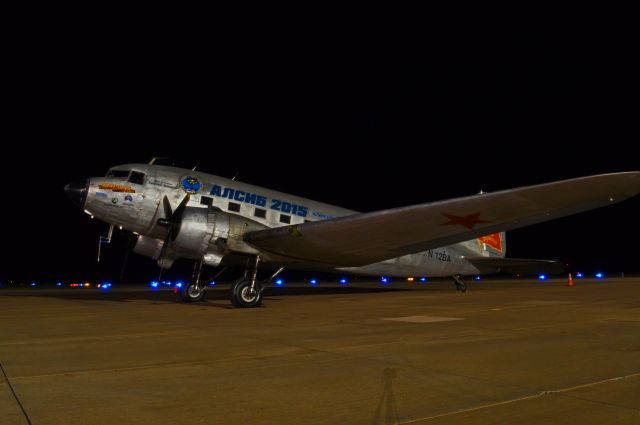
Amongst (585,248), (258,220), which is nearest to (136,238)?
(258,220)

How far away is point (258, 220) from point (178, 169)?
9.11 feet

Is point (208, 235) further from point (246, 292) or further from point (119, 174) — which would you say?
point (119, 174)

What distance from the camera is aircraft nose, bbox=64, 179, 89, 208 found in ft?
49.4

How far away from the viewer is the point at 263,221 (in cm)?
1647

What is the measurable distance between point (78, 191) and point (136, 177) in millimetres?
1577

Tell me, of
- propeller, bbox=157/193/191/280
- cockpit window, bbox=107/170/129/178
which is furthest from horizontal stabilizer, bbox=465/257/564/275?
cockpit window, bbox=107/170/129/178

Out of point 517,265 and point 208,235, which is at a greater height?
point 517,265

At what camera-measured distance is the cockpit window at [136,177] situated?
50.7 feet

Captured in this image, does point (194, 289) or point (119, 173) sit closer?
point (119, 173)

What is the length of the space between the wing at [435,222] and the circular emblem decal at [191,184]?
2385 millimetres

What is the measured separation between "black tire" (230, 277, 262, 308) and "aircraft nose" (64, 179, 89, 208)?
4.99 m

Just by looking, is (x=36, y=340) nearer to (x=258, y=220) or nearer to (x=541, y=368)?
(x=541, y=368)

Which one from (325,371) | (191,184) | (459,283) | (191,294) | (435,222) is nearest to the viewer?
(325,371)

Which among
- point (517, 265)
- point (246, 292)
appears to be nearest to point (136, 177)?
point (246, 292)
